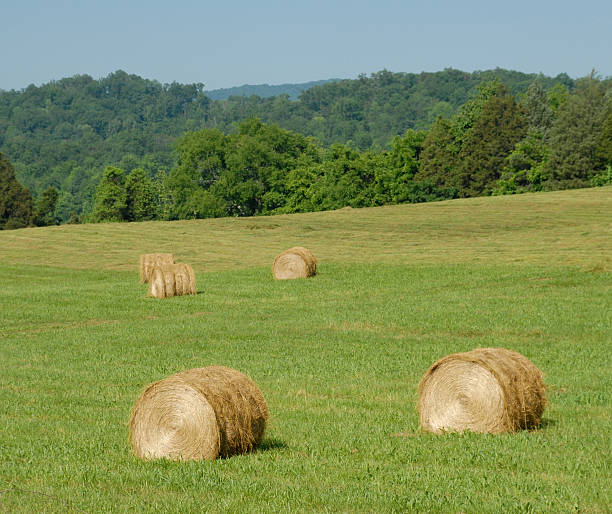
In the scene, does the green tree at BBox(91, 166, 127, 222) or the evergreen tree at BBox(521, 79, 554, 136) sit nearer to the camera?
the green tree at BBox(91, 166, 127, 222)

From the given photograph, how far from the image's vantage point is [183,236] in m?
58.4

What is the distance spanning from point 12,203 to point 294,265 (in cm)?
6346

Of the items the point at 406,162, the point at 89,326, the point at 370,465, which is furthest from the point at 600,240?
the point at 406,162

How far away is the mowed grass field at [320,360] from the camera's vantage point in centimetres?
973

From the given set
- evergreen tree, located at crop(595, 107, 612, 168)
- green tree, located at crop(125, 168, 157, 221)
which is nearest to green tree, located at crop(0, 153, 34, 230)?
green tree, located at crop(125, 168, 157, 221)

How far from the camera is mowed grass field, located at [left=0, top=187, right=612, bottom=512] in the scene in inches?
383

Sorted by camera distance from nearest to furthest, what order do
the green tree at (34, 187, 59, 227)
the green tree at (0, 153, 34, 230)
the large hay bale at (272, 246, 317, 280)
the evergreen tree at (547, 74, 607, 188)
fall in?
1. the large hay bale at (272, 246, 317, 280)
2. the green tree at (0, 153, 34, 230)
3. the evergreen tree at (547, 74, 607, 188)
4. the green tree at (34, 187, 59, 227)

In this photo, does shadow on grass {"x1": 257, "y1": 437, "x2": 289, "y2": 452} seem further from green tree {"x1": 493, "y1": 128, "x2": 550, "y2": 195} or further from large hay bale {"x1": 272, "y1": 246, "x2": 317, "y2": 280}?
green tree {"x1": 493, "y1": 128, "x2": 550, "y2": 195}

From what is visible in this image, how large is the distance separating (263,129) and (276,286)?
8541 centimetres

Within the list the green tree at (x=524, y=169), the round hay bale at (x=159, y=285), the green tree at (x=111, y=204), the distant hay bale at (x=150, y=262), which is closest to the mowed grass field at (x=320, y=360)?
the round hay bale at (x=159, y=285)

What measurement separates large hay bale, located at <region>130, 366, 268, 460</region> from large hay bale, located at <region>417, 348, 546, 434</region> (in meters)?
2.71

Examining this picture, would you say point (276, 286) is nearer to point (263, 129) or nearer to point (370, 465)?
point (370, 465)

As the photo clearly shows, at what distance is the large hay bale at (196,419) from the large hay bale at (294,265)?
26733 millimetres

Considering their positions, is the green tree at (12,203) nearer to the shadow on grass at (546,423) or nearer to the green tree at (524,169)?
the green tree at (524,169)
